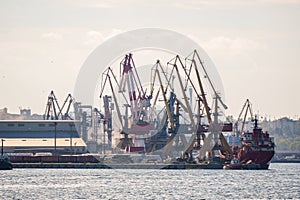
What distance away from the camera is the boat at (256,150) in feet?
592

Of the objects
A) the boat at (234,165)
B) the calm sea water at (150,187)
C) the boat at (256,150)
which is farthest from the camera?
the boat at (256,150)

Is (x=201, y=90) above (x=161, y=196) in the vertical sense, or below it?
above

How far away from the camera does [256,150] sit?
180375 millimetres

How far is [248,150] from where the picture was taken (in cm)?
18062

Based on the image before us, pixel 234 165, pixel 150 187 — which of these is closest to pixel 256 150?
pixel 234 165

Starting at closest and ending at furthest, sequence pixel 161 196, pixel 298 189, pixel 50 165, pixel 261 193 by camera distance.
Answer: pixel 161 196, pixel 261 193, pixel 298 189, pixel 50 165

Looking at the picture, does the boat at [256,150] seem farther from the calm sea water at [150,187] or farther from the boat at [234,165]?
the calm sea water at [150,187]

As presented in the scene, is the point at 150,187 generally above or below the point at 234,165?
below

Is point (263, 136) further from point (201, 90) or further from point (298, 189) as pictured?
point (298, 189)

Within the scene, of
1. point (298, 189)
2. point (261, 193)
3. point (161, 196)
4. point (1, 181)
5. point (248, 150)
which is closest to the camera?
point (161, 196)

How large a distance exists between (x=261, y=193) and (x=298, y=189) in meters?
8.77

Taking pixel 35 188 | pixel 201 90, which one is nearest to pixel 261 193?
pixel 35 188

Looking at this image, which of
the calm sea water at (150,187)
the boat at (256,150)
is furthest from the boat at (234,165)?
the calm sea water at (150,187)

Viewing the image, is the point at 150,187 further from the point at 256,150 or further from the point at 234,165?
the point at 256,150
